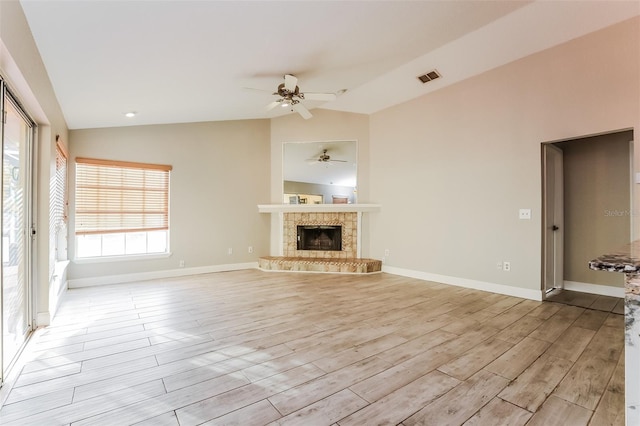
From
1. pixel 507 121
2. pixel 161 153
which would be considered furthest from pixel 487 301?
pixel 161 153

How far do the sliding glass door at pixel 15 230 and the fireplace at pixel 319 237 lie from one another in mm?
3952

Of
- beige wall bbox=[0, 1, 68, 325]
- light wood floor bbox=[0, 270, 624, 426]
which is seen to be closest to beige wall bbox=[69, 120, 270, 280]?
beige wall bbox=[0, 1, 68, 325]

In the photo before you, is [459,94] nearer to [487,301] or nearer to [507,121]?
[507,121]

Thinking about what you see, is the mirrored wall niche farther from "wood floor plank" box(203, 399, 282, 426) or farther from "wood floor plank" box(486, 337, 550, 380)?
"wood floor plank" box(203, 399, 282, 426)

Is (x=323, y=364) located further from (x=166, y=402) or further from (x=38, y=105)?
(x=38, y=105)

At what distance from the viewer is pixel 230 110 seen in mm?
4887

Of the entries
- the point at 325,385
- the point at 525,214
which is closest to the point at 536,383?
the point at 325,385

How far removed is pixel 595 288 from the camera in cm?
389

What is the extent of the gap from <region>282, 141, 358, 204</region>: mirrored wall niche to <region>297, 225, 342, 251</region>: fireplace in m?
0.55

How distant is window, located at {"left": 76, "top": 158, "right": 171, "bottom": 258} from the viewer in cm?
439

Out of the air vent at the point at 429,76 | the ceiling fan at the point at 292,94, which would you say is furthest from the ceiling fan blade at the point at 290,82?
the air vent at the point at 429,76

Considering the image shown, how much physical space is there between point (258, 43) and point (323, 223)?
354 centimetres

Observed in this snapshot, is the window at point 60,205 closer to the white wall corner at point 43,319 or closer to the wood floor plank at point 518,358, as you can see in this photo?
the white wall corner at point 43,319

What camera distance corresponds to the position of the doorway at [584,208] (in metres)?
3.65
